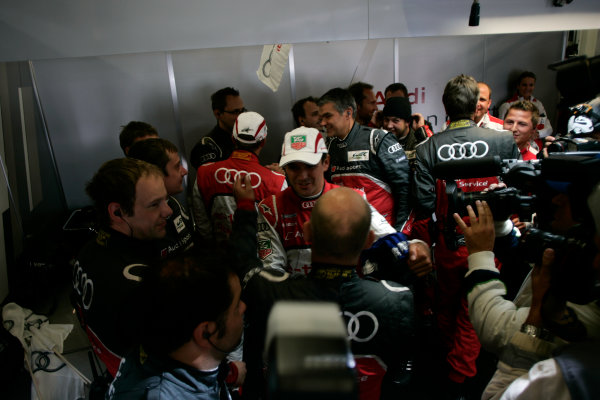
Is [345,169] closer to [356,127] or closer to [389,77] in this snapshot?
[356,127]

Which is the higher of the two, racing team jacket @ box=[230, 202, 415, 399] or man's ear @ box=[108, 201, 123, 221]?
man's ear @ box=[108, 201, 123, 221]

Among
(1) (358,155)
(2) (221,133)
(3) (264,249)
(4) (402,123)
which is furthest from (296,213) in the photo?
(2) (221,133)

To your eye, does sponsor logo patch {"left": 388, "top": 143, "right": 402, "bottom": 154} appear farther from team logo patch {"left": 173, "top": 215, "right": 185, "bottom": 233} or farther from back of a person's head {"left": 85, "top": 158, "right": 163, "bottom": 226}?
back of a person's head {"left": 85, "top": 158, "right": 163, "bottom": 226}

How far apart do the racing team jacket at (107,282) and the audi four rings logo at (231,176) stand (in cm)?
104

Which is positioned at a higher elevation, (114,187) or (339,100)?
(339,100)

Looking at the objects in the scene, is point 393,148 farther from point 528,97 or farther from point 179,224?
point 528,97

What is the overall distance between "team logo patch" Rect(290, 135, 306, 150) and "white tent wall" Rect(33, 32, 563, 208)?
2619 millimetres

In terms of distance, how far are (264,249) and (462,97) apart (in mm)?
1702

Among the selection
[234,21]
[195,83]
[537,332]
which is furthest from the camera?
[195,83]

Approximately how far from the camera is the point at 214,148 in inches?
148

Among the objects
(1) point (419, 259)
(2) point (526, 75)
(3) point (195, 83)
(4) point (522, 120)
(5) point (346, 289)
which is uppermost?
(3) point (195, 83)

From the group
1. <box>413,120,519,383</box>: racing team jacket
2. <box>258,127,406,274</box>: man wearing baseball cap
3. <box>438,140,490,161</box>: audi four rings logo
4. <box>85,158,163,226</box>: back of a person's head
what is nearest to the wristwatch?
<box>258,127,406,274</box>: man wearing baseball cap

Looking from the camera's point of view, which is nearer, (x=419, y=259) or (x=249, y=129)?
(x=419, y=259)

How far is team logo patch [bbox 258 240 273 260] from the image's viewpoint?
1982 millimetres
